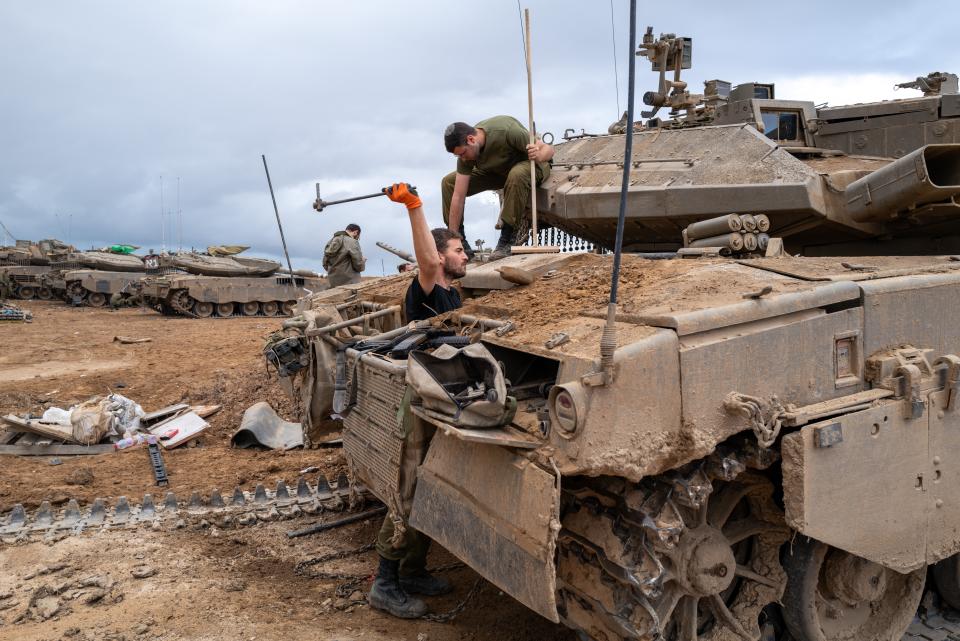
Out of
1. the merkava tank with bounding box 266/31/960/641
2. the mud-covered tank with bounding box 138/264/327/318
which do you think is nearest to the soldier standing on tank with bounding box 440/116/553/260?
the merkava tank with bounding box 266/31/960/641

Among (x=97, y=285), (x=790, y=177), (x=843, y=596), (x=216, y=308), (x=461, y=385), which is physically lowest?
(x=216, y=308)

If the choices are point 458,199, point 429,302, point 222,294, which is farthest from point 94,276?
point 429,302

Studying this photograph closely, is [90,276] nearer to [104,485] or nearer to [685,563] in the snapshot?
[104,485]

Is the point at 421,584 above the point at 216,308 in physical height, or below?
above

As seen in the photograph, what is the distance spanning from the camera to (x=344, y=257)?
37.9 feet

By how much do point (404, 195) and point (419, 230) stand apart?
19 centimetres

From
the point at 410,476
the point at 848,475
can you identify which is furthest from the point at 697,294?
the point at 410,476

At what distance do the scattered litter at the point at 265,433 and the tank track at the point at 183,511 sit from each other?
169 cm

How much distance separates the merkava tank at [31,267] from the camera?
26.5 metres

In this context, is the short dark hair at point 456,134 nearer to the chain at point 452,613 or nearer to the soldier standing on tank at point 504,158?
the soldier standing on tank at point 504,158

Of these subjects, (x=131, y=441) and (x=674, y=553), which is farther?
(x=131, y=441)

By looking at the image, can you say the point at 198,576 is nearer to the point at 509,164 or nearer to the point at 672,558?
the point at 672,558

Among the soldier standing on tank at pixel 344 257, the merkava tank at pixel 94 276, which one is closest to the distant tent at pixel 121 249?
the merkava tank at pixel 94 276

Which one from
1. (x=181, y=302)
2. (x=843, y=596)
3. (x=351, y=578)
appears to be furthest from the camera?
(x=181, y=302)
